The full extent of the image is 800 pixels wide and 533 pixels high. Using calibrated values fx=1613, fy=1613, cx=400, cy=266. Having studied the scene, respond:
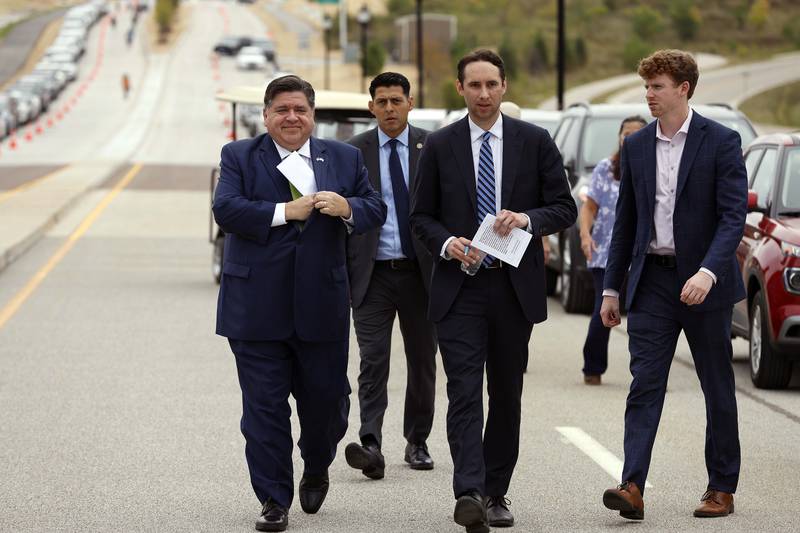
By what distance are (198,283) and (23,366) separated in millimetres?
6466

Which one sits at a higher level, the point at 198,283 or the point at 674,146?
the point at 674,146

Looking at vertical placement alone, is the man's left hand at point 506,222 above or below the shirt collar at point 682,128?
below

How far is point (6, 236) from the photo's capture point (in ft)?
75.2

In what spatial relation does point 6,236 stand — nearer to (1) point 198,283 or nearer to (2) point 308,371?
(1) point 198,283

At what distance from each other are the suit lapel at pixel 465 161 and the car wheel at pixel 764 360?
4.56 meters

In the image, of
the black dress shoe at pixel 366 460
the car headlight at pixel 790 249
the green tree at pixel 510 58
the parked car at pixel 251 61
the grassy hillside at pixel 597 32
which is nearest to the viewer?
the black dress shoe at pixel 366 460

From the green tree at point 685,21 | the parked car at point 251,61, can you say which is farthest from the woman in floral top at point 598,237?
the green tree at point 685,21

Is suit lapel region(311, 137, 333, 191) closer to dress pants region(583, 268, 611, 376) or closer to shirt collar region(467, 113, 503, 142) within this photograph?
shirt collar region(467, 113, 503, 142)

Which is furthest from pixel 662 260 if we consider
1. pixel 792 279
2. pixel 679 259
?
pixel 792 279

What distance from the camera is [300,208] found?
6.73 metres

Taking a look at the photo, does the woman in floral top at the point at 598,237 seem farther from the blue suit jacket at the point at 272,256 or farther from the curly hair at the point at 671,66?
the blue suit jacket at the point at 272,256

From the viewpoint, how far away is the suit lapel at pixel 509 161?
6906 millimetres

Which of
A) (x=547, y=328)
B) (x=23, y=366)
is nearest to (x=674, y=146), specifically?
(x=23, y=366)

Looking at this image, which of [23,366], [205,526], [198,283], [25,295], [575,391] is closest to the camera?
[205,526]
